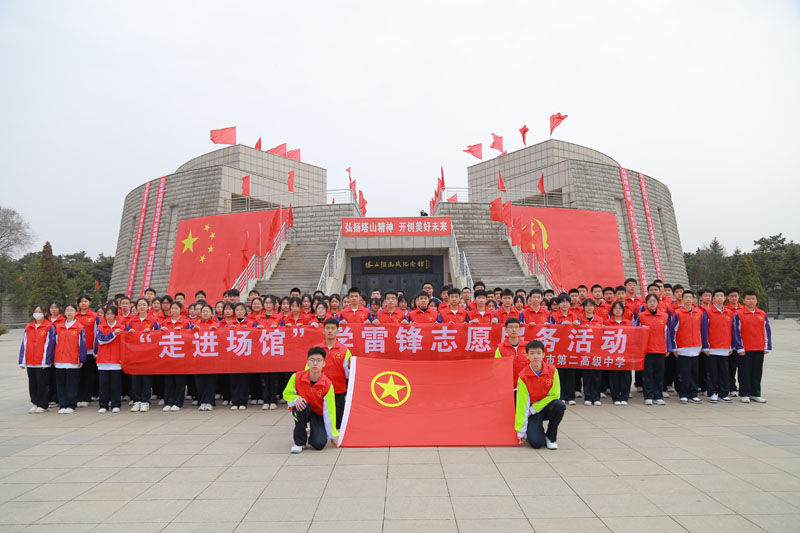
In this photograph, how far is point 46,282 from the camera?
26.5 metres

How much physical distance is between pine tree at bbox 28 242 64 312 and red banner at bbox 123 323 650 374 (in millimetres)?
25192

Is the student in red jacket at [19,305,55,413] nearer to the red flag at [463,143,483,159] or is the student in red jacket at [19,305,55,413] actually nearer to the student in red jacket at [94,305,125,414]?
the student in red jacket at [94,305,125,414]

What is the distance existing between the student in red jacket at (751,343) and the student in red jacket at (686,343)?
0.46 meters

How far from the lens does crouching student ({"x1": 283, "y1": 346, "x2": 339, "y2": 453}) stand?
13.9 ft

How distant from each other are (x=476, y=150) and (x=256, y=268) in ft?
43.6

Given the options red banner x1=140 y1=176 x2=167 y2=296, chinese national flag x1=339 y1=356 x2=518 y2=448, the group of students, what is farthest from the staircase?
chinese national flag x1=339 y1=356 x2=518 y2=448

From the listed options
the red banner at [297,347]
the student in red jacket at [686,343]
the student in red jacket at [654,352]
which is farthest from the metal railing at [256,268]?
the student in red jacket at [686,343]

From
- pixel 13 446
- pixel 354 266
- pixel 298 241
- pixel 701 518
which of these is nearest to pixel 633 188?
pixel 354 266

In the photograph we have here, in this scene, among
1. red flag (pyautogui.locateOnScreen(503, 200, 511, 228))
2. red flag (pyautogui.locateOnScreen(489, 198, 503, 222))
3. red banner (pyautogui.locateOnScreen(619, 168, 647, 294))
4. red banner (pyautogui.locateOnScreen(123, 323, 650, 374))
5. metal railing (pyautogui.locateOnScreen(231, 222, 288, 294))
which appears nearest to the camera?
red banner (pyautogui.locateOnScreen(123, 323, 650, 374))

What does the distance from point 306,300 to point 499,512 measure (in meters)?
4.41

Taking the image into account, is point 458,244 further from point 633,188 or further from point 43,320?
point 43,320

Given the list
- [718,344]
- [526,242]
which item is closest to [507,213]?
[526,242]

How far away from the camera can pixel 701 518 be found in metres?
2.76

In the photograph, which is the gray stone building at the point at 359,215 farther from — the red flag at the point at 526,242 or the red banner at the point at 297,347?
the red banner at the point at 297,347
